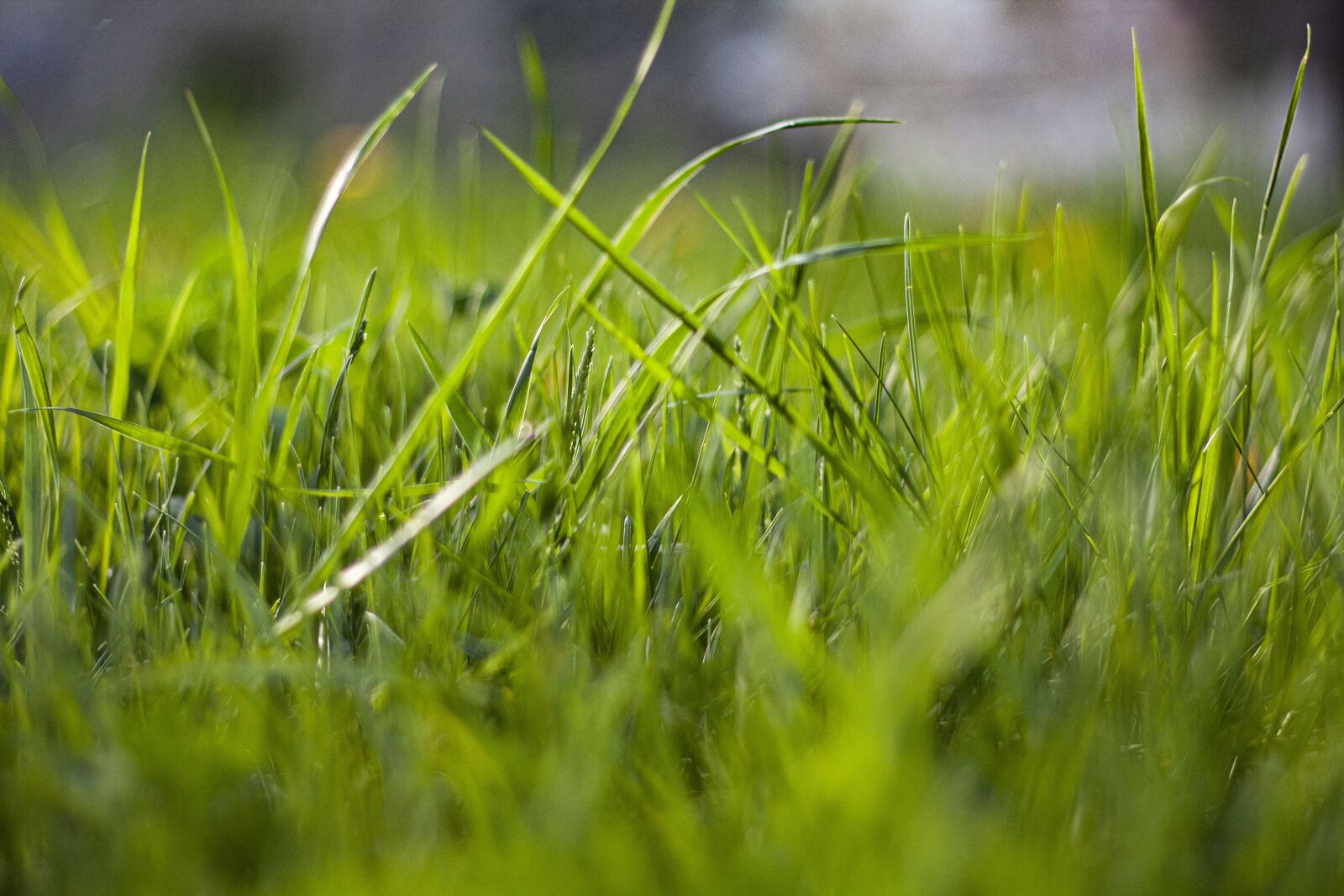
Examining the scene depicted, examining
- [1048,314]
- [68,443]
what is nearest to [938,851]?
[68,443]

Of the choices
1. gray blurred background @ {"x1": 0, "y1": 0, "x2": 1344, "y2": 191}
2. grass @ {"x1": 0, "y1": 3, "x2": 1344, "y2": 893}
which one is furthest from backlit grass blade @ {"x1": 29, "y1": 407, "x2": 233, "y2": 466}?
gray blurred background @ {"x1": 0, "y1": 0, "x2": 1344, "y2": 191}

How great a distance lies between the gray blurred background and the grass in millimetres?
1625

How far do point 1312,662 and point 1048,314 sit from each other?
69cm

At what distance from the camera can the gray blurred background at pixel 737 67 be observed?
8.06 feet

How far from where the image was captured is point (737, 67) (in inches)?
133

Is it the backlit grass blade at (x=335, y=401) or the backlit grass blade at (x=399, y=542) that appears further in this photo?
the backlit grass blade at (x=335, y=401)

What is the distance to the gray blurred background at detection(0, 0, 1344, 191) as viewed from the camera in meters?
2.46

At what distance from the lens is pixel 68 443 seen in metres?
0.62

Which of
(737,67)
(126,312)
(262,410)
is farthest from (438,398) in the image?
(737,67)

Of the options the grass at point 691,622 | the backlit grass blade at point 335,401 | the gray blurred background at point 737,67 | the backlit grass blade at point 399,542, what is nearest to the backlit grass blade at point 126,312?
the grass at point 691,622

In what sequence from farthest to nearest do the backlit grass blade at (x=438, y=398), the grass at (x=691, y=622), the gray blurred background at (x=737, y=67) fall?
the gray blurred background at (x=737, y=67) < the backlit grass blade at (x=438, y=398) < the grass at (x=691, y=622)

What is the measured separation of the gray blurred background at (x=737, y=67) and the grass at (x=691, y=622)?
1625 millimetres

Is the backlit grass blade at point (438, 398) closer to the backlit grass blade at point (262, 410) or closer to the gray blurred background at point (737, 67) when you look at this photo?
the backlit grass blade at point (262, 410)

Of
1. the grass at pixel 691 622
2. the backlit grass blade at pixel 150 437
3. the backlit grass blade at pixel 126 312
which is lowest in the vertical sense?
the grass at pixel 691 622
